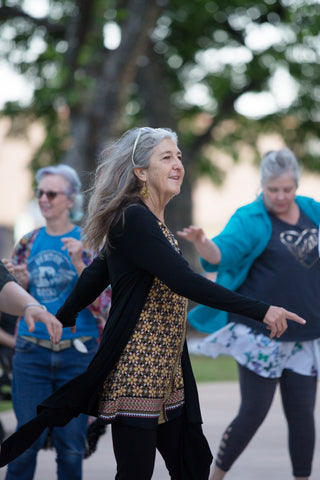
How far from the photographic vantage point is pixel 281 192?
462cm

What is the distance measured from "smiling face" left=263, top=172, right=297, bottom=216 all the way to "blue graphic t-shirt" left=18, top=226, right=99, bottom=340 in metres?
1.18

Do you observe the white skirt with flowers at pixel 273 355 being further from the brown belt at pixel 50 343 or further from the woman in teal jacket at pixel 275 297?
the brown belt at pixel 50 343

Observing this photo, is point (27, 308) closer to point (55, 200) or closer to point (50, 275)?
point (50, 275)

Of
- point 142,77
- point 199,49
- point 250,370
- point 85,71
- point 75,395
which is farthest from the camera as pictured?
point 199,49

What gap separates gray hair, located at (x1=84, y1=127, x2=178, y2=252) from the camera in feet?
10.3

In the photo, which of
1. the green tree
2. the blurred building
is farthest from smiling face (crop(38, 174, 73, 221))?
the blurred building

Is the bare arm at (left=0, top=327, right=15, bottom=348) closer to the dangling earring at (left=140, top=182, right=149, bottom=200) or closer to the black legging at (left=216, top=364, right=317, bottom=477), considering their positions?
the black legging at (left=216, top=364, right=317, bottom=477)

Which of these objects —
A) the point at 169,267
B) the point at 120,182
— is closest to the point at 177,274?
the point at 169,267

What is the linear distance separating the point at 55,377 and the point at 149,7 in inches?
398

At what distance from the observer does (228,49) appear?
66.4ft

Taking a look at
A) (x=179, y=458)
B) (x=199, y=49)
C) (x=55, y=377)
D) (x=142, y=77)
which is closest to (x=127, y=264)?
(x=179, y=458)

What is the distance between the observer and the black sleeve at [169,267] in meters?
2.86

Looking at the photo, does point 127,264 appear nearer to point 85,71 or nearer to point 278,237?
point 278,237

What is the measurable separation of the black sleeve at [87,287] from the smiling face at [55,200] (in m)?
1.35
